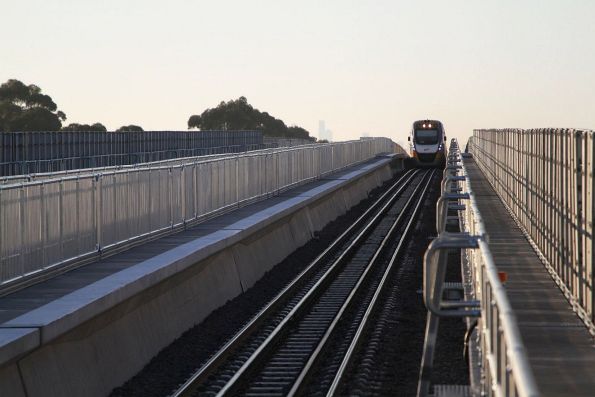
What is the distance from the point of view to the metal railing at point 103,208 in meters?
14.5

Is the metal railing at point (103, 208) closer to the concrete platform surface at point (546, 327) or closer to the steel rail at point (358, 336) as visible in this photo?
the steel rail at point (358, 336)

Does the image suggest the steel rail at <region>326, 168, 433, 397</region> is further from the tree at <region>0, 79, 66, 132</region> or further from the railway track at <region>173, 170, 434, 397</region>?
the tree at <region>0, 79, 66, 132</region>

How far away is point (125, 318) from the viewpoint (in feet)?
48.5

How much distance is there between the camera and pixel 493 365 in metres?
7.34

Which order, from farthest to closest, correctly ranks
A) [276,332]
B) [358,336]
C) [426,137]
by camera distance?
[426,137], [276,332], [358,336]

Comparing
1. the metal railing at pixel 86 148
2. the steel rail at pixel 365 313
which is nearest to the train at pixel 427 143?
the metal railing at pixel 86 148

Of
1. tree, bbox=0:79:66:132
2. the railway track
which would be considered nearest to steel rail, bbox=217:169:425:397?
the railway track

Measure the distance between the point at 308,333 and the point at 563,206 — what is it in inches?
161

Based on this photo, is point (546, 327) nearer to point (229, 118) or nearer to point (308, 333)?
point (308, 333)

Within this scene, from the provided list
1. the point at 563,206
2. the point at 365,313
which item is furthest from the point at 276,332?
the point at 563,206

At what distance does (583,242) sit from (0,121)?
349 ft

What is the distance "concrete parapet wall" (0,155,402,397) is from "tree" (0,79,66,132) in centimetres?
9497

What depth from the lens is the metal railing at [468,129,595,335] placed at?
13234 mm

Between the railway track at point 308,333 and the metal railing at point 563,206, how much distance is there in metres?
2.87
